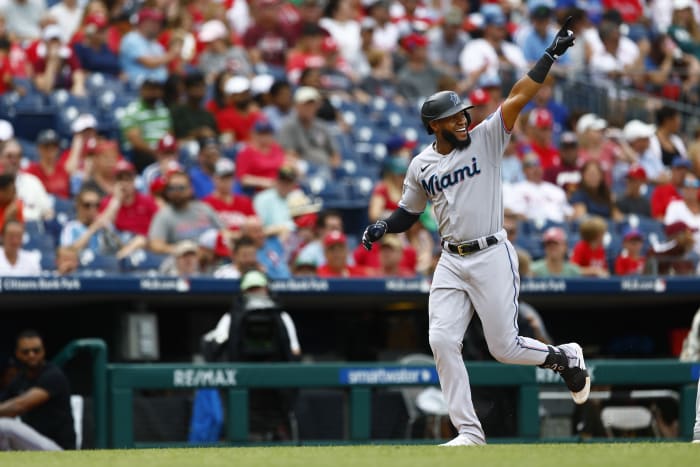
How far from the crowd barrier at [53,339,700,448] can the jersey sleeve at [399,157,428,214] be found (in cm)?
213

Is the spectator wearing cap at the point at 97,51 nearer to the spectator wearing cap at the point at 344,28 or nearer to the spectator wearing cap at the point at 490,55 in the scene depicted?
the spectator wearing cap at the point at 344,28

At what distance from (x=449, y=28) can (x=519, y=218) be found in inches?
161

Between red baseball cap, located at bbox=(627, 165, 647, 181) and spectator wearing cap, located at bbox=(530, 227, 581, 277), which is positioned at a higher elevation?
red baseball cap, located at bbox=(627, 165, 647, 181)

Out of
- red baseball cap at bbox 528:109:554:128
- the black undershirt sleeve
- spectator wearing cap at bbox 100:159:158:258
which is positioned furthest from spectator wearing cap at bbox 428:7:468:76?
the black undershirt sleeve

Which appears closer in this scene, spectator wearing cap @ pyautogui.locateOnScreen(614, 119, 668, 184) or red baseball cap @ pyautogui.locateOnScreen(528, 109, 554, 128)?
red baseball cap @ pyautogui.locateOnScreen(528, 109, 554, 128)

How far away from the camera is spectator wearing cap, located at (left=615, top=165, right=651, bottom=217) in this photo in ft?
44.0

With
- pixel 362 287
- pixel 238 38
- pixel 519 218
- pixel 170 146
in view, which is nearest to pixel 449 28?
pixel 238 38

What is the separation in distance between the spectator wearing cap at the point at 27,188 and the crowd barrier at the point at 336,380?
162cm

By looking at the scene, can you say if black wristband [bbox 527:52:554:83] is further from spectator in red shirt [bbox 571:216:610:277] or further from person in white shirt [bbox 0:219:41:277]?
spectator in red shirt [bbox 571:216:610:277]

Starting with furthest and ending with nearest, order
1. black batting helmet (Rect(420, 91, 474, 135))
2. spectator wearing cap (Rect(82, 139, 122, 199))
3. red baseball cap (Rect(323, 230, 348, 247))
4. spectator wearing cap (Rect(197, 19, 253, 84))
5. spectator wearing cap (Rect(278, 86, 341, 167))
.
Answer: spectator wearing cap (Rect(197, 19, 253, 84)), spectator wearing cap (Rect(278, 86, 341, 167)), spectator wearing cap (Rect(82, 139, 122, 199)), red baseball cap (Rect(323, 230, 348, 247)), black batting helmet (Rect(420, 91, 474, 135))

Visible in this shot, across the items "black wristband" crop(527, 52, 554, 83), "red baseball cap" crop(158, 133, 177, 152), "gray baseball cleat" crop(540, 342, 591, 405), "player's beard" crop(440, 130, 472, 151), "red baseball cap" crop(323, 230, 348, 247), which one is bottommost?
"gray baseball cleat" crop(540, 342, 591, 405)

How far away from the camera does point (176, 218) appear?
35.3 feet

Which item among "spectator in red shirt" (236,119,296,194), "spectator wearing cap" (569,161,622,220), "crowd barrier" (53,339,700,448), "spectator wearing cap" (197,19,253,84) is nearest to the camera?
"crowd barrier" (53,339,700,448)

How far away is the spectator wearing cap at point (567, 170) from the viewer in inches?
523
